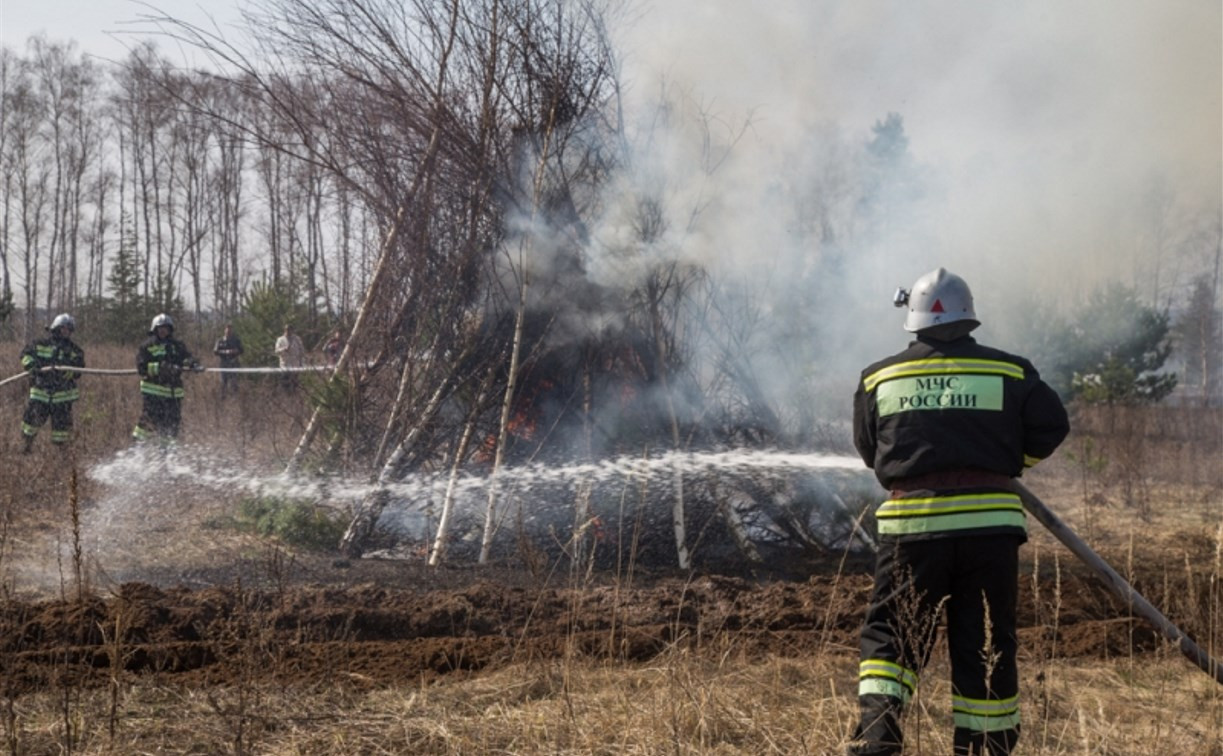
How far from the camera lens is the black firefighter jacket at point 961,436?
3521mm

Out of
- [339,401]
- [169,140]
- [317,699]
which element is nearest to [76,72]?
[169,140]

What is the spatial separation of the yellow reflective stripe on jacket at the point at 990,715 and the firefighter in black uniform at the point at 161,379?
975 centimetres

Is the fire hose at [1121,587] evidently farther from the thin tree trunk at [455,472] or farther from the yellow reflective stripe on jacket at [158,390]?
the yellow reflective stripe on jacket at [158,390]

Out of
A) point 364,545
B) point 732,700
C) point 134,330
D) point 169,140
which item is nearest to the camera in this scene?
point 732,700

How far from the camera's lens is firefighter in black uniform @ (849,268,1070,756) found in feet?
11.4

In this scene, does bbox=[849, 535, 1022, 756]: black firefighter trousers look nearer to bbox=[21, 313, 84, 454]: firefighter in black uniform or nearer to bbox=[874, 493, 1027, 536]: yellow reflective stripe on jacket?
bbox=[874, 493, 1027, 536]: yellow reflective stripe on jacket

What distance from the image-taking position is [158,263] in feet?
115

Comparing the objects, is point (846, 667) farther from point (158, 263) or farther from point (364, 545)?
point (158, 263)

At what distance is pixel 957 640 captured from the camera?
3600 mm

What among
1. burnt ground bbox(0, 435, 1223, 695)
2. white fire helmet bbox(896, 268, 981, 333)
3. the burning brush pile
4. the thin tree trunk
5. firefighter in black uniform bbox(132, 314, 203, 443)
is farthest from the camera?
firefighter in black uniform bbox(132, 314, 203, 443)

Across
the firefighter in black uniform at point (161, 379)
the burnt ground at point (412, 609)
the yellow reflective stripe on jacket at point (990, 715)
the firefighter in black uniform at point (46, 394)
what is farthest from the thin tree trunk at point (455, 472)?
the firefighter in black uniform at point (46, 394)

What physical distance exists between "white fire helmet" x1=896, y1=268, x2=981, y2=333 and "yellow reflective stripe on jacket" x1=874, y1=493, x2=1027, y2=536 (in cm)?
68

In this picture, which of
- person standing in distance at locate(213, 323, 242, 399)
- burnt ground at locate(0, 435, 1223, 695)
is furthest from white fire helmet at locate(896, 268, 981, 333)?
person standing in distance at locate(213, 323, 242, 399)

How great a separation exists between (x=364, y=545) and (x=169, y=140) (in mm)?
31269
